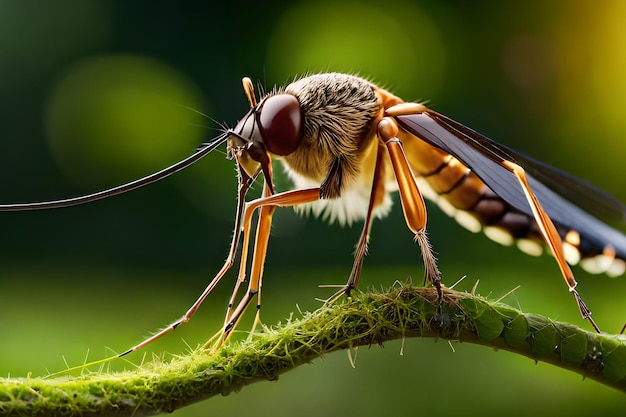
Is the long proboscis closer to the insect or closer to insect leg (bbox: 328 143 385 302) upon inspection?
the insect

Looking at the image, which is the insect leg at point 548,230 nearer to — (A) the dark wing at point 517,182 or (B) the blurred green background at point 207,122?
(A) the dark wing at point 517,182

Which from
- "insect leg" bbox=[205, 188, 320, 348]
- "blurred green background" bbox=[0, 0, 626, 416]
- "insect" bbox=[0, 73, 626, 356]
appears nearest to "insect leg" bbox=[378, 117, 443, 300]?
"insect" bbox=[0, 73, 626, 356]

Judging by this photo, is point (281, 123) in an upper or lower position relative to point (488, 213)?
upper

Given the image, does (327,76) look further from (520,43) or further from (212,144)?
(520,43)

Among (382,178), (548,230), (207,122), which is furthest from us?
(207,122)

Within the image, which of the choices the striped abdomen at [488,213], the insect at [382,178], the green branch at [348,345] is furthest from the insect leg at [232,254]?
the striped abdomen at [488,213]

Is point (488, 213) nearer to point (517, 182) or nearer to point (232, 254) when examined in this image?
point (517, 182)

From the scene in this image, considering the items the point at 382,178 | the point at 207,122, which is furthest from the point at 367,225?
the point at 207,122
